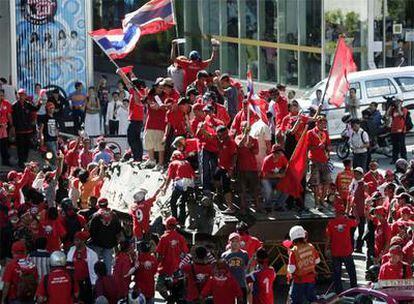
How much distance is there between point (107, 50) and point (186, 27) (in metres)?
25.0

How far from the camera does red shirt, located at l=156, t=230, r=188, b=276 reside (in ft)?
65.5

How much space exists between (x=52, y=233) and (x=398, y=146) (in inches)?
538

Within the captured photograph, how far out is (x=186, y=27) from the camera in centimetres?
5219

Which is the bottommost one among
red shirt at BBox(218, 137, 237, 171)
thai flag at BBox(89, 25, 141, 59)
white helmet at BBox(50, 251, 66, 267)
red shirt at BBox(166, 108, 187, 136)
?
white helmet at BBox(50, 251, 66, 267)

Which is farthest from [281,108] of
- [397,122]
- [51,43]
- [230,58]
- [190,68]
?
[230,58]

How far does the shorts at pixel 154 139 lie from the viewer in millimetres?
24688

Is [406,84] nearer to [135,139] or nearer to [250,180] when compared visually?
[135,139]

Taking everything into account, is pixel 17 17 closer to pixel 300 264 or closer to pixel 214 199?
pixel 214 199

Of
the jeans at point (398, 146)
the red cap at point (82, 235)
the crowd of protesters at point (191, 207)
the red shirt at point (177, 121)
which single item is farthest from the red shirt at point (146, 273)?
the jeans at point (398, 146)

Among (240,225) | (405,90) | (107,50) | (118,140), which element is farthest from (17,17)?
(240,225)

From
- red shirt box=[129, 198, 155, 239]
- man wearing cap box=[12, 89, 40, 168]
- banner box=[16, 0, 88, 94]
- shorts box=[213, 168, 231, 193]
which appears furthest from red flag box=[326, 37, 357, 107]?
banner box=[16, 0, 88, 94]

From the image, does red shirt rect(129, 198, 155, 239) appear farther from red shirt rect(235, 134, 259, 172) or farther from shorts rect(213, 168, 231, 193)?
red shirt rect(235, 134, 259, 172)

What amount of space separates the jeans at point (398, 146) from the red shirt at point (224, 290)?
14.9 m

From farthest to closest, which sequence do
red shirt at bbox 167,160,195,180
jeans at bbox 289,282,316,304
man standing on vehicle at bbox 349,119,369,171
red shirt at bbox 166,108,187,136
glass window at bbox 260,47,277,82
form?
glass window at bbox 260,47,277,82
man standing on vehicle at bbox 349,119,369,171
red shirt at bbox 166,108,187,136
red shirt at bbox 167,160,195,180
jeans at bbox 289,282,316,304
